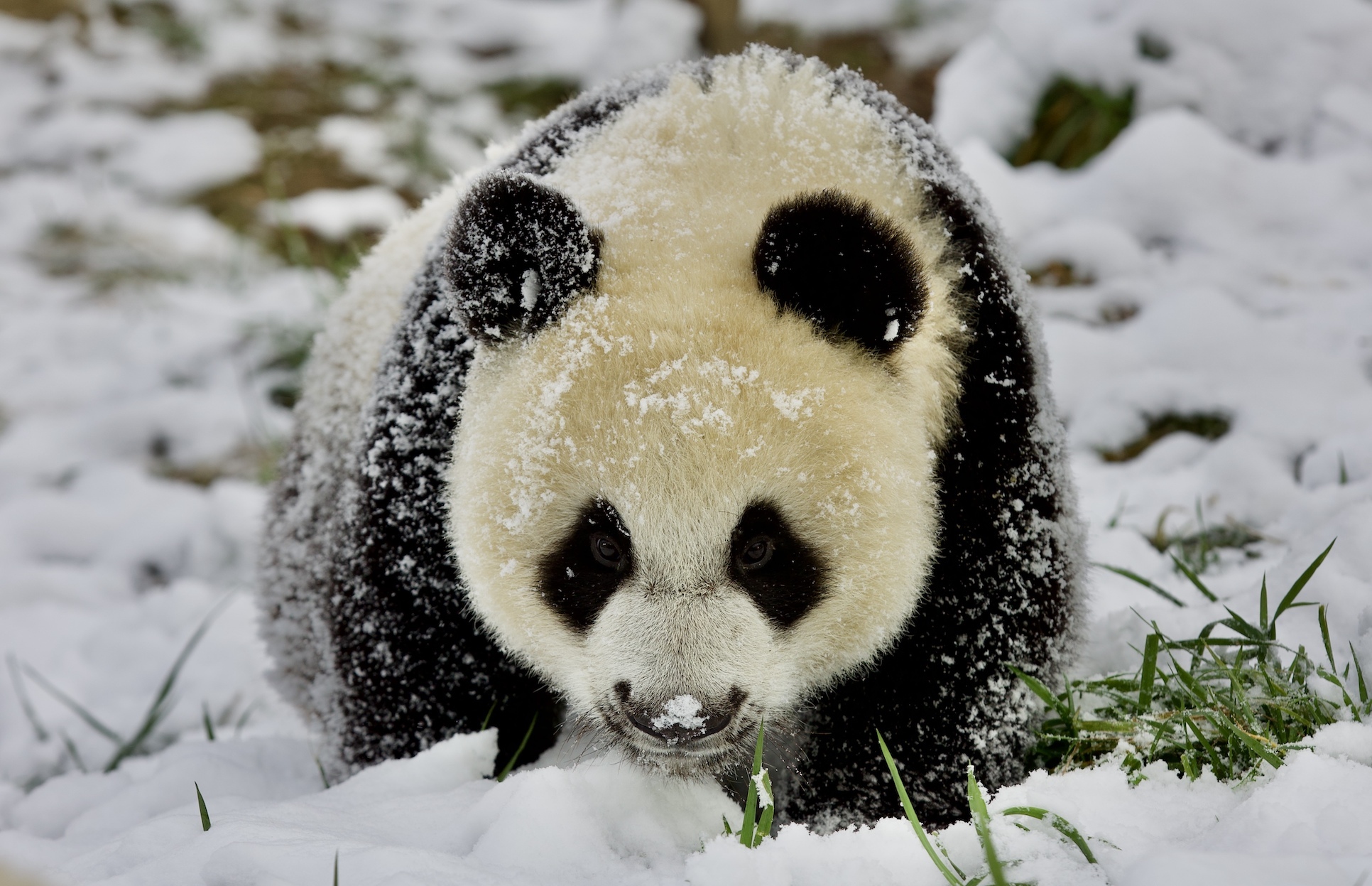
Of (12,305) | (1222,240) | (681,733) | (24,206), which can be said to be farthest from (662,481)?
(24,206)

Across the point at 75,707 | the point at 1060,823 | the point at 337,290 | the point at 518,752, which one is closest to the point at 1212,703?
the point at 1060,823

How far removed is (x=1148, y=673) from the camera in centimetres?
205

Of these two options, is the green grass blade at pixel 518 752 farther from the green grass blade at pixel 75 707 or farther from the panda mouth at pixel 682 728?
the green grass blade at pixel 75 707

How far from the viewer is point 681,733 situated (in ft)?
6.06

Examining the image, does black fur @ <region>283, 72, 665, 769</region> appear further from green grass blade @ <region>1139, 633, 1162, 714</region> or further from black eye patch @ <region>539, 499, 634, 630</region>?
green grass blade @ <region>1139, 633, 1162, 714</region>

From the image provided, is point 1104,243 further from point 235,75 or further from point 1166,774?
point 235,75

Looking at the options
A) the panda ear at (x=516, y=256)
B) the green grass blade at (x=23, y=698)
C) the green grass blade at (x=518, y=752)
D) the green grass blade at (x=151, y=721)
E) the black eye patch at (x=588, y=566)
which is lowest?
the green grass blade at (x=23, y=698)

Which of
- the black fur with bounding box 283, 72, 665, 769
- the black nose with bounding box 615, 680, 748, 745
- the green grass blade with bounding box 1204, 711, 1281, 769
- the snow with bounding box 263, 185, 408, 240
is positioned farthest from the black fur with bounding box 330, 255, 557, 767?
the snow with bounding box 263, 185, 408, 240

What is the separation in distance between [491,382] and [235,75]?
7.13 m

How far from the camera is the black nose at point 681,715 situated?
1.83 meters

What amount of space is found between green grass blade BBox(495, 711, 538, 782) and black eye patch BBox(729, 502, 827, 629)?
1.97 feet

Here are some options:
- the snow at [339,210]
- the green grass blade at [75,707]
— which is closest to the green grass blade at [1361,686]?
the green grass blade at [75,707]

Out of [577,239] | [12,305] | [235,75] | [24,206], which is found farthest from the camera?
[235,75]

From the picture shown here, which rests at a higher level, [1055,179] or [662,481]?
[662,481]
